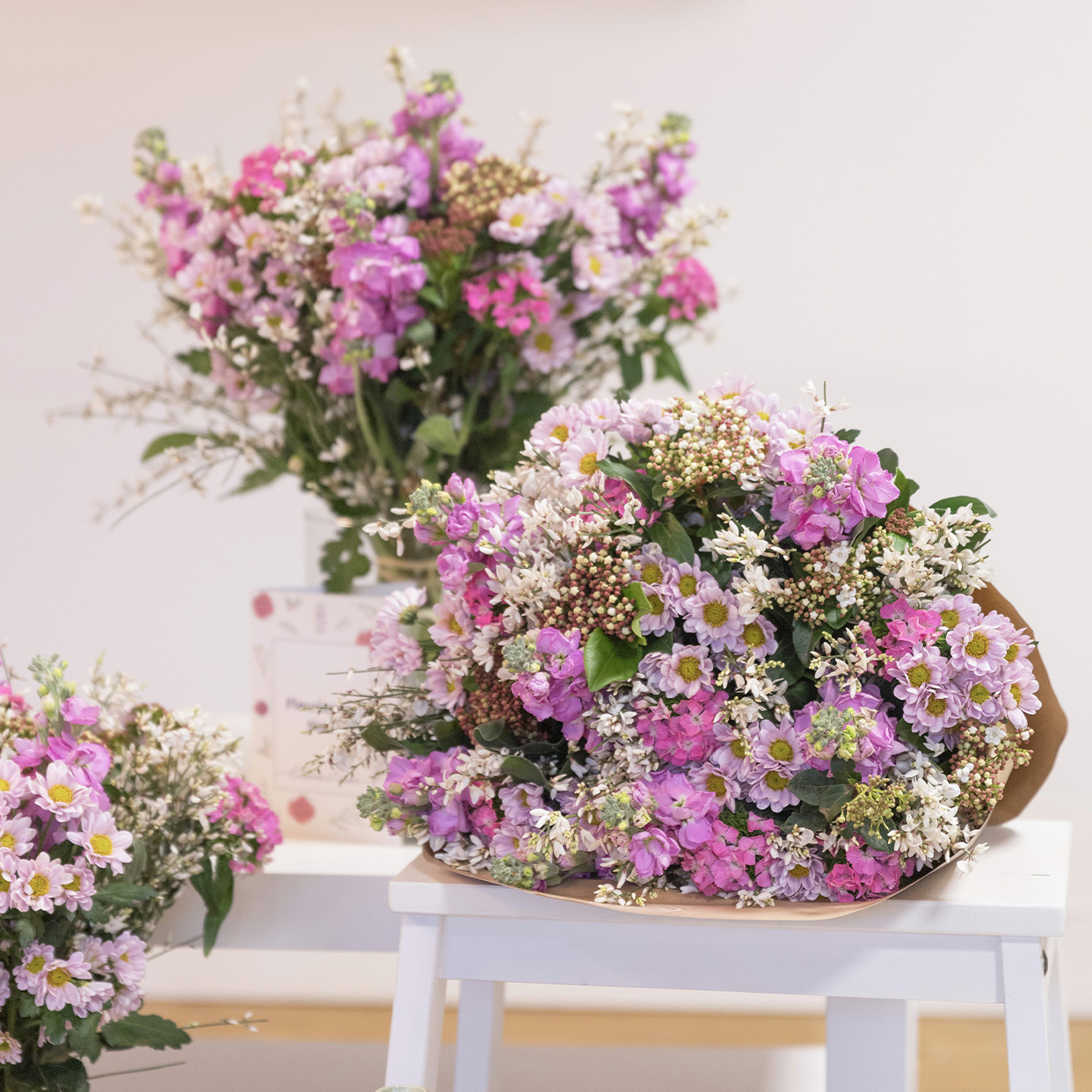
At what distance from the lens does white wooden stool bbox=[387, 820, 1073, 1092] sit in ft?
2.49

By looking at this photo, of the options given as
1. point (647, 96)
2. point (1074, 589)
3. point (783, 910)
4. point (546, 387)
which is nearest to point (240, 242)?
point (546, 387)

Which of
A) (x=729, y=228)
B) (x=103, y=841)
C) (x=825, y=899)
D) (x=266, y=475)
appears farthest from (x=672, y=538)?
(x=729, y=228)

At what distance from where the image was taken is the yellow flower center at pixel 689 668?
75cm

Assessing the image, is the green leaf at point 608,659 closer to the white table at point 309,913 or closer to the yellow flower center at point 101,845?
the yellow flower center at point 101,845

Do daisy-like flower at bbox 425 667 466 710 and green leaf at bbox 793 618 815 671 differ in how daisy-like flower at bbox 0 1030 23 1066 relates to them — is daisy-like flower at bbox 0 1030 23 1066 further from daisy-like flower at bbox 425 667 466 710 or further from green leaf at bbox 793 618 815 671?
green leaf at bbox 793 618 815 671

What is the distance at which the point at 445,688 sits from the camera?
32.6 inches

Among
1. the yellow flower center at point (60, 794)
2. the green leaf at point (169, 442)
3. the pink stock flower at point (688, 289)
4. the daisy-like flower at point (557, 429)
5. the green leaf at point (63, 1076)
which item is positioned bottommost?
the green leaf at point (63, 1076)

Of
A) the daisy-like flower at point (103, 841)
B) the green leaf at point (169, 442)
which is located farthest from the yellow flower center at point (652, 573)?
the green leaf at point (169, 442)

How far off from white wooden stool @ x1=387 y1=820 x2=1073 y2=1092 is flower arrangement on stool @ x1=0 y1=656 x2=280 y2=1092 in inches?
10.2

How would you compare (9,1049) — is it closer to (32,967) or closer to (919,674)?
(32,967)

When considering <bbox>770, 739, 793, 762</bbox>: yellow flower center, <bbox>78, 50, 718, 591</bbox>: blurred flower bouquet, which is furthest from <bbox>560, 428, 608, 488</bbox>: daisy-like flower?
<bbox>78, 50, 718, 591</bbox>: blurred flower bouquet

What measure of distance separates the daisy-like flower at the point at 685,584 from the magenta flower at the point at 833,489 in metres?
0.06

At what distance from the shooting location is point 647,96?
2.13 meters

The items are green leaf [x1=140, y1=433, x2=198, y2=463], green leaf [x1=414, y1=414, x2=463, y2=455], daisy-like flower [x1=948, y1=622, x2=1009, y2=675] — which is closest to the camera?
daisy-like flower [x1=948, y1=622, x2=1009, y2=675]
